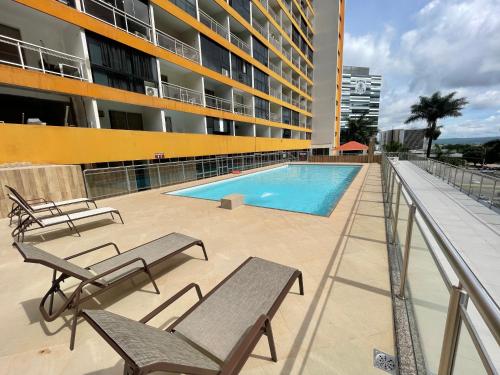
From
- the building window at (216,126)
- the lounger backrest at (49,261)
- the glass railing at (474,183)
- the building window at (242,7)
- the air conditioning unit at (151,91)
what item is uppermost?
the building window at (242,7)

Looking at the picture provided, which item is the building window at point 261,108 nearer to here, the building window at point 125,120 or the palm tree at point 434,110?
the building window at point 125,120

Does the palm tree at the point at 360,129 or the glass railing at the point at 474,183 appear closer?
the glass railing at the point at 474,183

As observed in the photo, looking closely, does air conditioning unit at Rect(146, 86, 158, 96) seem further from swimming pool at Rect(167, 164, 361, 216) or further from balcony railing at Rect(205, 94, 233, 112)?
swimming pool at Rect(167, 164, 361, 216)

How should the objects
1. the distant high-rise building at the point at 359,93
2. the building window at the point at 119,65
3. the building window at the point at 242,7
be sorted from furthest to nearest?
1. the distant high-rise building at the point at 359,93
2. the building window at the point at 242,7
3. the building window at the point at 119,65

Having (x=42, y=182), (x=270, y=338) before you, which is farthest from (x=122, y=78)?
(x=270, y=338)

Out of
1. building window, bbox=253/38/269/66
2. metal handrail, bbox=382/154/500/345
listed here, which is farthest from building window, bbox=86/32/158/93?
building window, bbox=253/38/269/66

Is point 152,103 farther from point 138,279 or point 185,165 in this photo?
point 138,279

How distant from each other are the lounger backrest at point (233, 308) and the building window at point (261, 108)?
2125 centimetres

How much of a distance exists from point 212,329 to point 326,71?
4448 centimetres

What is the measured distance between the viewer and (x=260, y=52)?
74.3 feet

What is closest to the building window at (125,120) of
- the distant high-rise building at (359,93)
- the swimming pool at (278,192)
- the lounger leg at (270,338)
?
the swimming pool at (278,192)

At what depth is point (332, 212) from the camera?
646 centimetres

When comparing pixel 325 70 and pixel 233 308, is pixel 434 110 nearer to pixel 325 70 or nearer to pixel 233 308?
pixel 325 70

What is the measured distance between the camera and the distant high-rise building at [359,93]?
103250 mm
